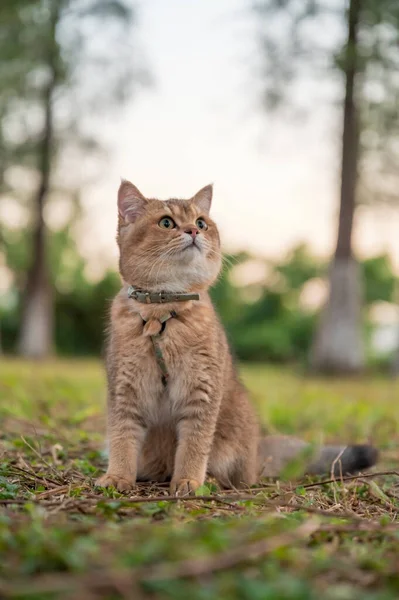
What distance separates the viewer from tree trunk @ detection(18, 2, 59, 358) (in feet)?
46.2

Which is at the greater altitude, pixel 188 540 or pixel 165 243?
pixel 165 243

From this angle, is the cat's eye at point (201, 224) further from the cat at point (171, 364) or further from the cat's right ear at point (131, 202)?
the cat's right ear at point (131, 202)

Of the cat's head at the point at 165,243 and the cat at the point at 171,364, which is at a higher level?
the cat's head at the point at 165,243

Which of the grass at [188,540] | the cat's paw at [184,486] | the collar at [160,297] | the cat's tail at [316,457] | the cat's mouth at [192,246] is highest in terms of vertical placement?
the cat's mouth at [192,246]

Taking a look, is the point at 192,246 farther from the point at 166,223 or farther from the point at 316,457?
the point at 316,457

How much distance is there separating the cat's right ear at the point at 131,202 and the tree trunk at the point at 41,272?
37.3ft

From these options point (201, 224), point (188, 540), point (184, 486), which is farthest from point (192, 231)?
point (188, 540)

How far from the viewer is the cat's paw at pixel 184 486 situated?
2568 millimetres

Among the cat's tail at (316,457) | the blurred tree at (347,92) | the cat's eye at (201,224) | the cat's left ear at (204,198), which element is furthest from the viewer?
the blurred tree at (347,92)

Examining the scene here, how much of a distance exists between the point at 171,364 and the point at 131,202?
0.77 meters

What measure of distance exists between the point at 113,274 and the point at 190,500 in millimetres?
14093

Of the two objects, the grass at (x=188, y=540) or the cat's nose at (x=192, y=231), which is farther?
the cat's nose at (x=192, y=231)

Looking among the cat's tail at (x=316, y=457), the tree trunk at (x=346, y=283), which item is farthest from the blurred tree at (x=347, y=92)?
the cat's tail at (x=316, y=457)

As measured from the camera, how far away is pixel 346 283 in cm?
1120
